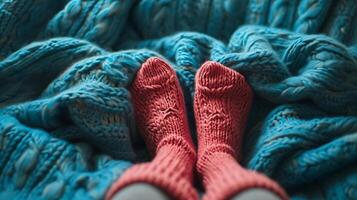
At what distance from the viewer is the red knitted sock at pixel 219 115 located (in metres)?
0.76

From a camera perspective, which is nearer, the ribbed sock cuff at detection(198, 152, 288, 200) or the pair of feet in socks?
the ribbed sock cuff at detection(198, 152, 288, 200)

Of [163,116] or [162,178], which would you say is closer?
[162,178]

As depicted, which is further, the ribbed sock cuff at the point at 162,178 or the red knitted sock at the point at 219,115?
the red knitted sock at the point at 219,115

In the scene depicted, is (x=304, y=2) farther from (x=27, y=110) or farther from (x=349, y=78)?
(x=27, y=110)

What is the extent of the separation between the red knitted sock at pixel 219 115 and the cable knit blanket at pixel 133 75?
3 cm

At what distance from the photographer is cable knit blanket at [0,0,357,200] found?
73 centimetres

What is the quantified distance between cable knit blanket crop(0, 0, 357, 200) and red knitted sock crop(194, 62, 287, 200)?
0.08 ft

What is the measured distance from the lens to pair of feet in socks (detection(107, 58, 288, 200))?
75cm

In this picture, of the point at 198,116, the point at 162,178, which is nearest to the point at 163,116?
the point at 198,116

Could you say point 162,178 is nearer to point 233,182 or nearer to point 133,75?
point 233,182

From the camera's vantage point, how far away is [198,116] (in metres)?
0.87

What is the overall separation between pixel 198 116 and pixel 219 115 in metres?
0.04

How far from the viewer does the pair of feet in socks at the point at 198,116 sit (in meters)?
0.75

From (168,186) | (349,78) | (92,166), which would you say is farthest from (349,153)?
(92,166)
